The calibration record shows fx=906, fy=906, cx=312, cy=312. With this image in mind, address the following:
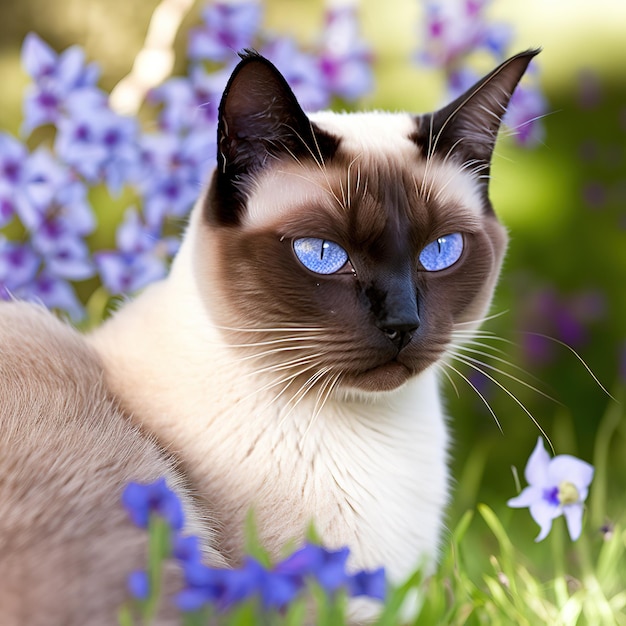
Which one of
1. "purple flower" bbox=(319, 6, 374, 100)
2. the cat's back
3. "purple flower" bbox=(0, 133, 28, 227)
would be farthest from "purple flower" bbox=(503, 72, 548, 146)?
the cat's back

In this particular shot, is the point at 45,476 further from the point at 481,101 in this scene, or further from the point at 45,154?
the point at 45,154

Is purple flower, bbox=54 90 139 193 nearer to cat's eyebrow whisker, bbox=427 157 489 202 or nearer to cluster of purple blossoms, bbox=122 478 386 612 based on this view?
cat's eyebrow whisker, bbox=427 157 489 202

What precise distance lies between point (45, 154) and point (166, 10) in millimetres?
512

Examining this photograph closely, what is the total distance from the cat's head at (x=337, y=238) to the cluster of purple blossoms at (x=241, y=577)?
48cm

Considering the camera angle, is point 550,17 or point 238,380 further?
point 550,17

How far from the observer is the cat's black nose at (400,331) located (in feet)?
4.72

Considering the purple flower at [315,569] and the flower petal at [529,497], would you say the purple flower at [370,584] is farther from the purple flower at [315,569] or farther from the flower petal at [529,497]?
the flower petal at [529,497]

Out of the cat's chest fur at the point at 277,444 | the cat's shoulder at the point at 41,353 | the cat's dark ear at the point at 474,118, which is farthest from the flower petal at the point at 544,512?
the cat's shoulder at the point at 41,353

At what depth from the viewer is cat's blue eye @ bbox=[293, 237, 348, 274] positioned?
4.95 ft

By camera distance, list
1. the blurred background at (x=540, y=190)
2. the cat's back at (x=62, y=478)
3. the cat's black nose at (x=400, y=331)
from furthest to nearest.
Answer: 1. the blurred background at (x=540, y=190)
2. the cat's black nose at (x=400, y=331)
3. the cat's back at (x=62, y=478)

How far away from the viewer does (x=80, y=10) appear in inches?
128

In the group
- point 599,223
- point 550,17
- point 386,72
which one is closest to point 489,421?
point 599,223

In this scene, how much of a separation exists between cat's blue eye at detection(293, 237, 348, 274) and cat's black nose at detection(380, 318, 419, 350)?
138 mm


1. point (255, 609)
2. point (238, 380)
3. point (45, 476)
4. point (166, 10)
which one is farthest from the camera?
point (166, 10)
